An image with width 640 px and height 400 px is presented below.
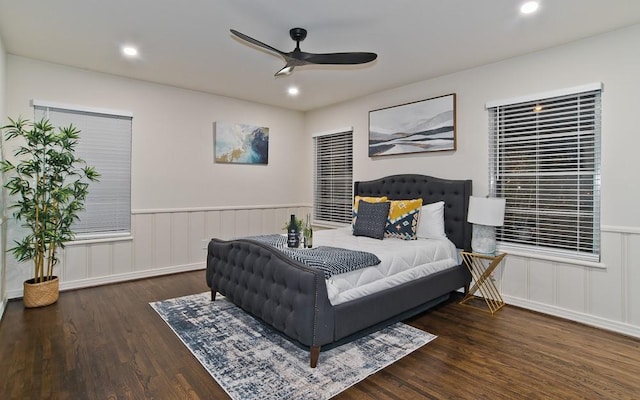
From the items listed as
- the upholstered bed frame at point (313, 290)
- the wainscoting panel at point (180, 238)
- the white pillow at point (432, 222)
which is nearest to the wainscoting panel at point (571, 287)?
the upholstered bed frame at point (313, 290)

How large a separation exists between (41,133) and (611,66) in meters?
5.52

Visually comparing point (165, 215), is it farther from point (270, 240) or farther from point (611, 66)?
point (611, 66)

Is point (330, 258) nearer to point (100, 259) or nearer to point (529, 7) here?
point (529, 7)

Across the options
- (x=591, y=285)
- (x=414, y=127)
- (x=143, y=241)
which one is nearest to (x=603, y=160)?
(x=591, y=285)

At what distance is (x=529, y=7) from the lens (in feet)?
8.57

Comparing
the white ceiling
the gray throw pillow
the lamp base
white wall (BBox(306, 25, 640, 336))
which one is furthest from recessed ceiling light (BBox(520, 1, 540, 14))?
the gray throw pillow

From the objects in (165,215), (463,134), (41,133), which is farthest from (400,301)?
(41,133)

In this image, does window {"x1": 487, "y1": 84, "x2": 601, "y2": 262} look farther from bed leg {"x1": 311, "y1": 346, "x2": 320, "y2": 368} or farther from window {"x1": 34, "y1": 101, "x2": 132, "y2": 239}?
window {"x1": 34, "y1": 101, "x2": 132, "y2": 239}

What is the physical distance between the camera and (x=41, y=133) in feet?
11.3

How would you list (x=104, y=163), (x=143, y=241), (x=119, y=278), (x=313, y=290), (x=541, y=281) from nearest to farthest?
(x=313, y=290), (x=541, y=281), (x=104, y=163), (x=119, y=278), (x=143, y=241)

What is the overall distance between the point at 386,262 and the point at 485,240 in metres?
1.28

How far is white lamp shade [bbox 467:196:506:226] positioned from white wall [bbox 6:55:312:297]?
350cm

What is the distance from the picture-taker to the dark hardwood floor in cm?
210

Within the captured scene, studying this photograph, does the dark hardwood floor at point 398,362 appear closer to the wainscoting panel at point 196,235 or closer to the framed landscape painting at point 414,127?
the wainscoting panel at point 196,235
